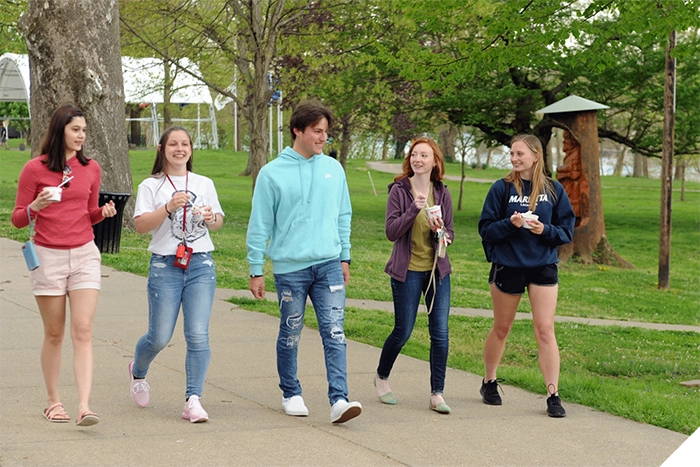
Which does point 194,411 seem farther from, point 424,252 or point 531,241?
point 531,241

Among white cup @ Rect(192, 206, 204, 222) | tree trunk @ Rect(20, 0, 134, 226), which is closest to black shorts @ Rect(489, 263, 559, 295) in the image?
white cup @ Rect(192, 206, 204, 222)

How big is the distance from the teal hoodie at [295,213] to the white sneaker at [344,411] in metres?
0.82

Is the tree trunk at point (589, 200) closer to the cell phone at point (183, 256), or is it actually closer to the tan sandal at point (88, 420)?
the cell phone at point (183, 256)

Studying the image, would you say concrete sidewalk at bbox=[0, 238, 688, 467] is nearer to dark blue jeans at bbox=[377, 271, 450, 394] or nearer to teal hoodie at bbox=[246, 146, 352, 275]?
dark blue jeans at bbox=[377, 271, 450, 394]

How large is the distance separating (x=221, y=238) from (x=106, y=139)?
11.0ft

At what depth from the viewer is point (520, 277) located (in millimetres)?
6379

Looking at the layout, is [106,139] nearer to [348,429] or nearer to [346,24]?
[346,24]

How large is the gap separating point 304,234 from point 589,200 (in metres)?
14.3

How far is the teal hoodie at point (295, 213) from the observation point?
585 cm

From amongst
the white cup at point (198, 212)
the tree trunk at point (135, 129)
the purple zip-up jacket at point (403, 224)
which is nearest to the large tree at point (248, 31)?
the purple zip-up jacket at point (403, 224)

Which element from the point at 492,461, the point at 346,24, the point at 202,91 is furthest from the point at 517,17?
the point at 202,91

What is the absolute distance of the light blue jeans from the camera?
5.79 m

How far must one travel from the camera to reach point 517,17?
13.3 meters

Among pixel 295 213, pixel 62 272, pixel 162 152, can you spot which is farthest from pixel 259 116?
pixel 62 272
